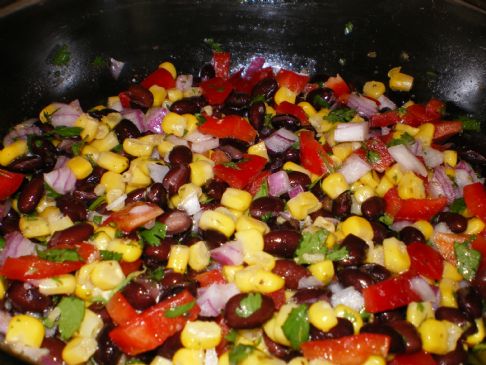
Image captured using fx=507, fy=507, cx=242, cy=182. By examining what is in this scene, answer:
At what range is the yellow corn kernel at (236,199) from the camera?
2.87m

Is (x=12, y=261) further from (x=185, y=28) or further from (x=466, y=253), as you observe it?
(x=466, y=253)

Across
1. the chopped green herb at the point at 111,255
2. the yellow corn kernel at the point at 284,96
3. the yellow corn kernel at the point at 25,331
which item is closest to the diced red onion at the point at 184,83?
the yellow corn kernel at the point at 284,96

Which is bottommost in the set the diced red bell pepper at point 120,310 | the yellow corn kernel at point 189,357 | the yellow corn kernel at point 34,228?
the yellow corn kernel at point 189,357

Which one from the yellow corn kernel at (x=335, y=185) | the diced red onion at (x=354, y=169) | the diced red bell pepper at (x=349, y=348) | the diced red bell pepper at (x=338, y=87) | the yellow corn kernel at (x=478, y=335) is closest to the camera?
the diced red bell pepper at (x=349, y=348)

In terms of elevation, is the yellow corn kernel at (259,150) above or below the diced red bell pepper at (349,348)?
above

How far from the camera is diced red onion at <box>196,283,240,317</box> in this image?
2.46m

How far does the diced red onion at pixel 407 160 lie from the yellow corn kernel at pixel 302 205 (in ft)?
1.97

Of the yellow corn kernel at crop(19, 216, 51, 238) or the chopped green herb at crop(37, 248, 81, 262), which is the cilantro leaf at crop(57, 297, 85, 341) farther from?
the yellow corn kernel at crop(19, 216, 51, 238)

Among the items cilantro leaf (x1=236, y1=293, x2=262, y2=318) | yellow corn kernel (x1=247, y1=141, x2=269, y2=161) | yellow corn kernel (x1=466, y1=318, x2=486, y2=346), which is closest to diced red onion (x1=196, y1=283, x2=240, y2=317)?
cilantro leaf (x1=236, y1=293, x2=262, y2=318)

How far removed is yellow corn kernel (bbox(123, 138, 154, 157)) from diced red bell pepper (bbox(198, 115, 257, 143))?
0.37m

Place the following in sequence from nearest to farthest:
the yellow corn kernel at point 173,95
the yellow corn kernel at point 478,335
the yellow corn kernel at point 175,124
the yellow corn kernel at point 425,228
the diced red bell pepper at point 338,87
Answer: the yellow corn kernel at point 478,335 → the yellow corn kernel at point 425,228 → the yellow corn kernel at point 175,124 → the yellow corn kernel at point 173,95 → the diced red bell pepper at point 338,87

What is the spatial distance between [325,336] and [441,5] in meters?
2.36

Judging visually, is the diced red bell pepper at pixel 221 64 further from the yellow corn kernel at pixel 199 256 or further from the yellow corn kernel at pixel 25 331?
the yellow corn kernel at pixel 25 331

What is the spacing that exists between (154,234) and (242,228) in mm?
471
